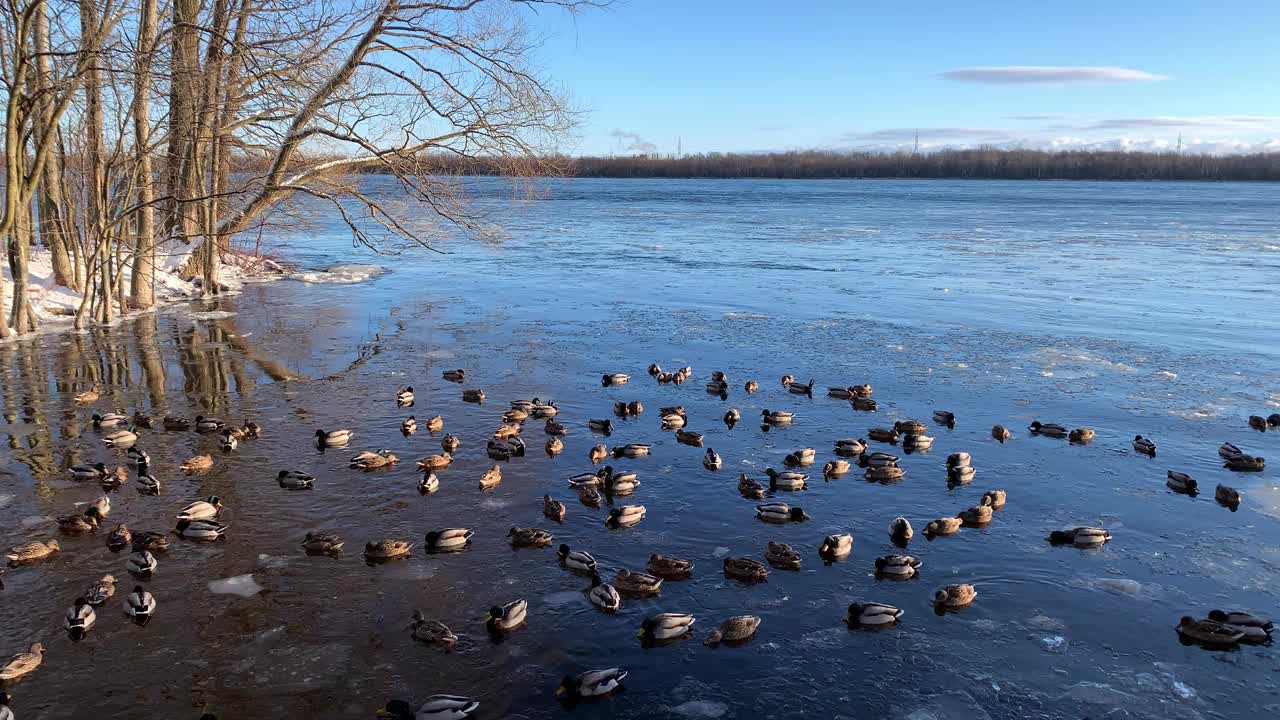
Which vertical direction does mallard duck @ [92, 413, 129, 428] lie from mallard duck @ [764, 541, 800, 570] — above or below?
above

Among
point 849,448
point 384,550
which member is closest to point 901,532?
point 849,448

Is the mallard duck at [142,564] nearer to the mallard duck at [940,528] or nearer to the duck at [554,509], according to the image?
the duck at [554,509]

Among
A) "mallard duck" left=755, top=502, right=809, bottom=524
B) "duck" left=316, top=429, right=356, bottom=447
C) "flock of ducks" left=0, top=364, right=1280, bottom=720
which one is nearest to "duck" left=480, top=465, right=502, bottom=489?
"flock of ducks" left=0, top=364, right=1280, bottom=720

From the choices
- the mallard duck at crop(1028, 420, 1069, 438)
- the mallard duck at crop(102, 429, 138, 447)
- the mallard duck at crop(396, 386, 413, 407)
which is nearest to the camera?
the mallard duck at crop(102, 429, 138, 447)

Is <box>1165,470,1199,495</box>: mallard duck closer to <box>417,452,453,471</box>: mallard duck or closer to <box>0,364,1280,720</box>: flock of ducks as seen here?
<box>0,364,1280,720</box>: flock of ducks

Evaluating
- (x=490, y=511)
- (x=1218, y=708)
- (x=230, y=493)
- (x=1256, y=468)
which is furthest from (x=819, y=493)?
(x=230, y=493)

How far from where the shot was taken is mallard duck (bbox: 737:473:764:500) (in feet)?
35.5

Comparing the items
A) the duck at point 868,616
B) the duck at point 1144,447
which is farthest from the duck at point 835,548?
the duck at point 1144,447

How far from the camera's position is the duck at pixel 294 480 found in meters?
10.8

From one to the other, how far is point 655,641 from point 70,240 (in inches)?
826

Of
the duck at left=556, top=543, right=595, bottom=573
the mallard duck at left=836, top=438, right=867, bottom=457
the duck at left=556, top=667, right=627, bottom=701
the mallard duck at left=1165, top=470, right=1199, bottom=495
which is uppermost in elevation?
the mallard duck at left=836, top=438, right=867, bottom=457

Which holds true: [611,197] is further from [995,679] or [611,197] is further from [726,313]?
[995,679]

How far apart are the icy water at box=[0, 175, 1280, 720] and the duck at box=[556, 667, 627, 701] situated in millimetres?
120

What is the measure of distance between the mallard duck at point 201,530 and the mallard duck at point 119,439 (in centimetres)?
349
